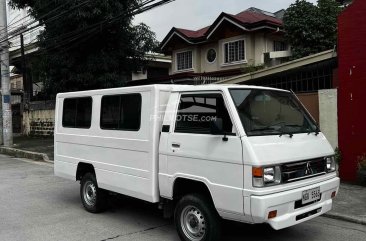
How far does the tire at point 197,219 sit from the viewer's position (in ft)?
16.3

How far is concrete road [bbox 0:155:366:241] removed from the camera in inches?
230

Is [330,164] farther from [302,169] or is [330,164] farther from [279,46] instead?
[279,46]

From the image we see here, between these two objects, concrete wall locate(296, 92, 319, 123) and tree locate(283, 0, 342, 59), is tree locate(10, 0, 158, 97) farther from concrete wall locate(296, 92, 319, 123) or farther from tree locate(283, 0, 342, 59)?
concrete wall locate(296, 92, 319, 123)

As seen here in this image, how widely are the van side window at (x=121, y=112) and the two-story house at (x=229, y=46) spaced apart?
32.9ft

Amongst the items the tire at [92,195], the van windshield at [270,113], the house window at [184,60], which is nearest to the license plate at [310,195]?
the van windshield at [270,113]

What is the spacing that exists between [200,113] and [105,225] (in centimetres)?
251

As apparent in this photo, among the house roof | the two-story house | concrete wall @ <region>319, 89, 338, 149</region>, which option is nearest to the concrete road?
concrete wall @ <region>319, 89, 338, 149</region>

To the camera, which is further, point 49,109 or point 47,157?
point 49,109

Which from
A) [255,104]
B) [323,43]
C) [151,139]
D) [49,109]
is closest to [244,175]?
[255,104]

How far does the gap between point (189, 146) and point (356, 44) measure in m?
5.32

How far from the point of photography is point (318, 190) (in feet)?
16.9

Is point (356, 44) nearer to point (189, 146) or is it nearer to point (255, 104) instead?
point (255, 104)

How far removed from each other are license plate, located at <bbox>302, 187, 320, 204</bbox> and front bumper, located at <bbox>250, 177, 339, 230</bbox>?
0.15 ft

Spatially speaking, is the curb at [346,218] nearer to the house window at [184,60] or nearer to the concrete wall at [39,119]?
the house window at [184,60]
